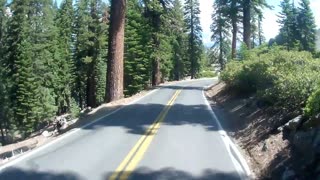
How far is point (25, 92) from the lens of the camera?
170ft

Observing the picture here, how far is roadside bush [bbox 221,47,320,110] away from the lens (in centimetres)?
1211

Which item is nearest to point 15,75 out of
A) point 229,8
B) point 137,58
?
point 137,58

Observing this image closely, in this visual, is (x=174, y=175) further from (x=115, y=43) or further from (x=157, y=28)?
(x=157, y=28)

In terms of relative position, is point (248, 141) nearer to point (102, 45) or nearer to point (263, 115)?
point (263, 115)

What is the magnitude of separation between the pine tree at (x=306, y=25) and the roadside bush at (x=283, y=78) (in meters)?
39.0

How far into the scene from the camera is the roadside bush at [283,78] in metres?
12.1

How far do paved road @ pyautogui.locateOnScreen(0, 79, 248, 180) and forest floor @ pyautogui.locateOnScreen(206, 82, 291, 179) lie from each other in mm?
519

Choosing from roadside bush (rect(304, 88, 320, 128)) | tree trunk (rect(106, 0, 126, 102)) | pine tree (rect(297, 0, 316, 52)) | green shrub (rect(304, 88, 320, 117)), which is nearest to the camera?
roadside bush (rect(304, 88, 320, 128))

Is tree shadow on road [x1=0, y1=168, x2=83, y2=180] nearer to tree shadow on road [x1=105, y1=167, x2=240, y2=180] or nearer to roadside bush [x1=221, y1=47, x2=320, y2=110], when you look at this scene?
tree shadow on road [x1=105, y1=167, x2=240, y2=180]

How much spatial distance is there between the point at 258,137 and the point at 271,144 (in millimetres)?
1438

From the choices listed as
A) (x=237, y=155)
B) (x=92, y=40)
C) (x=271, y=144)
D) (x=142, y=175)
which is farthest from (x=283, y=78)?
(x=92, y=40)

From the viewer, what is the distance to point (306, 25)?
61062 mm

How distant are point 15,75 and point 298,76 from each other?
146 feet

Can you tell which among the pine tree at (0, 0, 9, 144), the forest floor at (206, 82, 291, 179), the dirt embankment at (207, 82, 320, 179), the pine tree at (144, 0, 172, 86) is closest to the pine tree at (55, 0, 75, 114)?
the pine tree at (0, 0, 9, 144)
